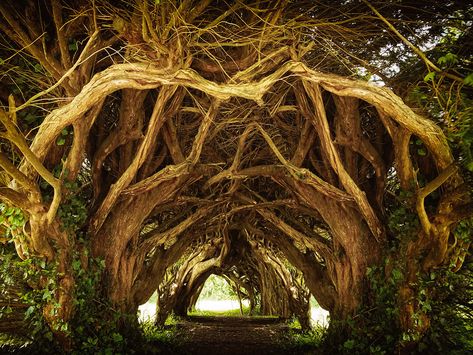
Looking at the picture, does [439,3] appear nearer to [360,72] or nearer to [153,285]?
[360,72]

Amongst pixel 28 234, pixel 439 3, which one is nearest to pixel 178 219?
pixel 28 234

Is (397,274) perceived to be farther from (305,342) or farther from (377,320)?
(305,342)

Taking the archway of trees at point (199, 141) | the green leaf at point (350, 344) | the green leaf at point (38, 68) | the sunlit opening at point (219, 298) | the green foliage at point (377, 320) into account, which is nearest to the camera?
the archway of trees at point (199, 141)

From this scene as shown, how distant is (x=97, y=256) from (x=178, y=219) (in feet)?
7.87

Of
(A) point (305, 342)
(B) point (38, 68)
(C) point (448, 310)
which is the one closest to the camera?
(B) point (38, 68)

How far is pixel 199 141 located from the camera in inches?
178

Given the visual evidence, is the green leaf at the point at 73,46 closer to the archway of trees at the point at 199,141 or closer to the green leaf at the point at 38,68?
the archway of trees at the point at 199,141

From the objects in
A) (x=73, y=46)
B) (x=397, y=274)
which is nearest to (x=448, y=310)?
(x=397, y=274)

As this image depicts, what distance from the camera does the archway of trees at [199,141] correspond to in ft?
10.2

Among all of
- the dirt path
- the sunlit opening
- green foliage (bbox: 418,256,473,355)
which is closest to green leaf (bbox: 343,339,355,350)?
green foliage (bbox: 418,256,473,355)

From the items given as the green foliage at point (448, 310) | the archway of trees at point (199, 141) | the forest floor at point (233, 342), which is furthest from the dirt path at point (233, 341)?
the green foliage at point (448, 310)

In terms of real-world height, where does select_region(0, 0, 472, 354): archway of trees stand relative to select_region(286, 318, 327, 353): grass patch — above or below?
above

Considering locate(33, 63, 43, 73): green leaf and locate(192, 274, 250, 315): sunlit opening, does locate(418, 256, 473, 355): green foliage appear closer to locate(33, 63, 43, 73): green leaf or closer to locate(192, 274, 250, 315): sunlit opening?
locate(33, 63, 43, 73): green leaf

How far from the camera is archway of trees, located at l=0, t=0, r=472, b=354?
311cm
